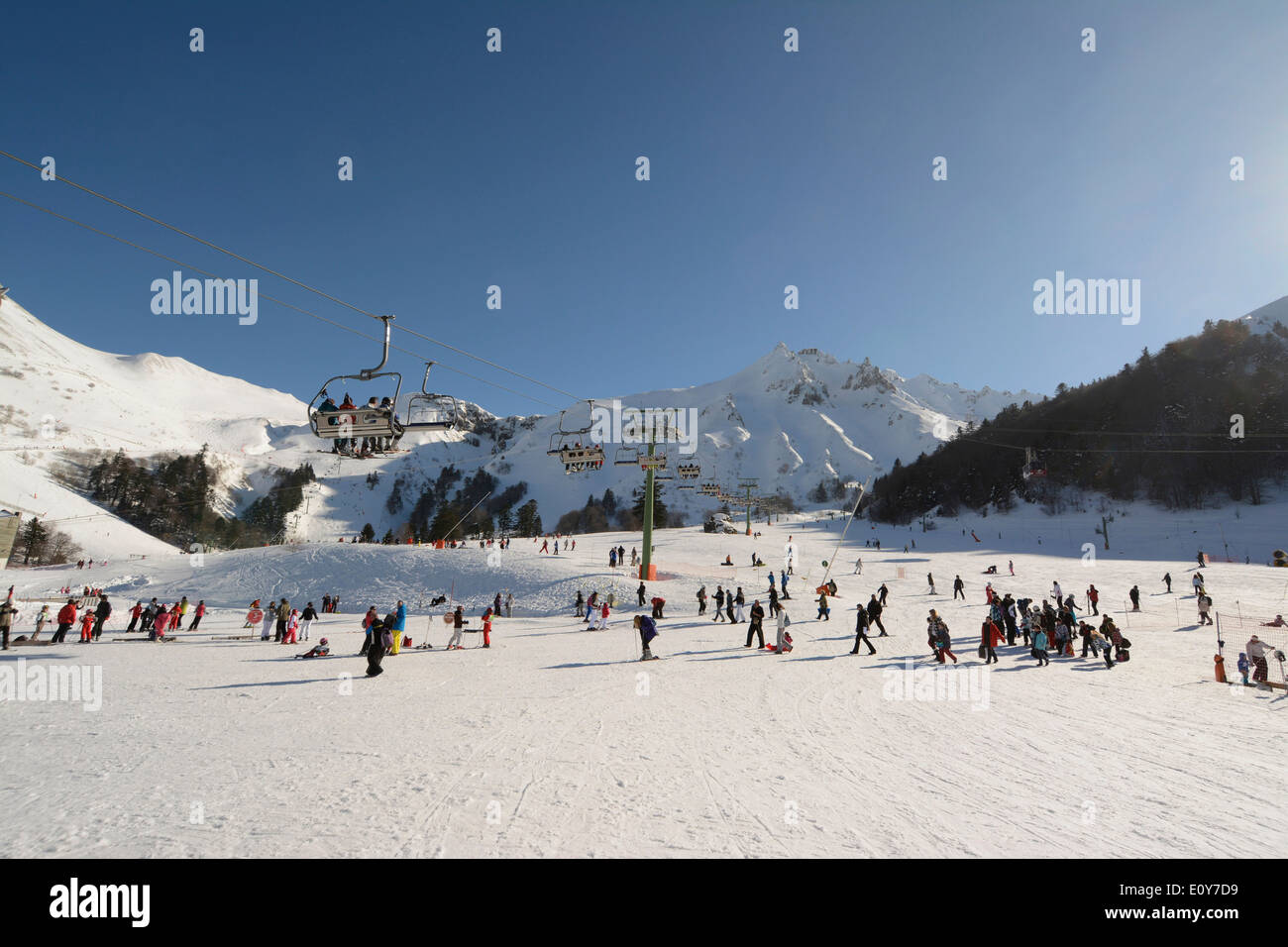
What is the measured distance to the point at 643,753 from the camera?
735cm

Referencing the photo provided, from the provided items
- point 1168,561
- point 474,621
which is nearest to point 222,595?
point 474,621

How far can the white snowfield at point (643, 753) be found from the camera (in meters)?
4.93

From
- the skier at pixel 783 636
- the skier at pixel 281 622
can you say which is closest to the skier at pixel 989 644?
the skier at pixel 783 636

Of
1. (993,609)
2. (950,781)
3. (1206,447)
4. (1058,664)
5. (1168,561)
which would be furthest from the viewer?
(1206,447)

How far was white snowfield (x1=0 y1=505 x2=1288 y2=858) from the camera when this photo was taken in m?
4.93

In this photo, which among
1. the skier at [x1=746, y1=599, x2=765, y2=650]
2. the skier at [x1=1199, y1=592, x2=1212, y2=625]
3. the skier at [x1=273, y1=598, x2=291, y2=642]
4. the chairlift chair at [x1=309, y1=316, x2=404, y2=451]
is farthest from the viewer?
the skier at [x1=1199, y1=592, x2=1212, y2=625]

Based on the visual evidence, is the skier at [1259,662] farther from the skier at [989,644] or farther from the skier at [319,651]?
the skier at [319,651]

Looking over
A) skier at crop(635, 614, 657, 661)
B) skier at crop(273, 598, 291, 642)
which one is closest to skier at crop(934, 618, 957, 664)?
skier at crop(635, 614, 657, 661)

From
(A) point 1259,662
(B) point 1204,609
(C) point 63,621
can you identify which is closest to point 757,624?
(A) point 1259,662

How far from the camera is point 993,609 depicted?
18.3 meters

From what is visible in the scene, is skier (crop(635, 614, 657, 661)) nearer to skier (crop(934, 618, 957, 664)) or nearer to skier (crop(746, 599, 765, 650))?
skier (crop(746, 599, 765, 650))
